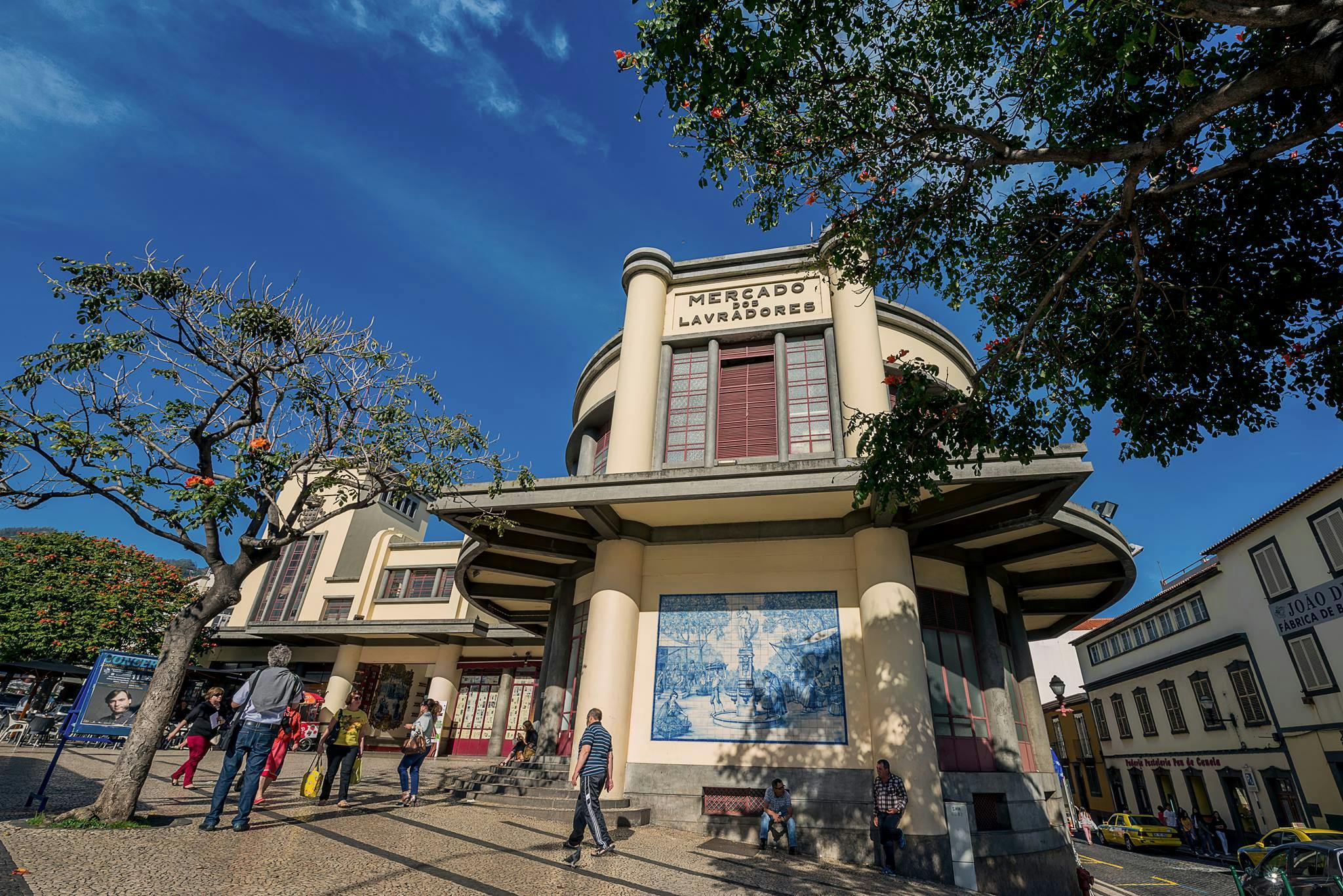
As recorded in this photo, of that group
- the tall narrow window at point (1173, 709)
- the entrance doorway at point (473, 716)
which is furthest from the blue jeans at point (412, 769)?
the tall narrow window at point (1173, 709)

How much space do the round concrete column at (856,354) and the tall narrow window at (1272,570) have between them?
18612 millimetres

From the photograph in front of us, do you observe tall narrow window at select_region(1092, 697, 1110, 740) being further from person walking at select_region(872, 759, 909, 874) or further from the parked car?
person walking at select_region(872, 759, 909, 874)

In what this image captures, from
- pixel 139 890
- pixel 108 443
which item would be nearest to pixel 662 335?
pixel 108 443

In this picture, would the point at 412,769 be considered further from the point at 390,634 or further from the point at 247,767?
the point at 390,634

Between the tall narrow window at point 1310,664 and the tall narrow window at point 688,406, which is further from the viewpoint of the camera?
the tall narrow window at point 1310,664

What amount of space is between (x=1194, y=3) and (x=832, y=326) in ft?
28.4

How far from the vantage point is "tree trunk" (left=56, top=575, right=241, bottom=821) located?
6789mm

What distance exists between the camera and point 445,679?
2394 cm

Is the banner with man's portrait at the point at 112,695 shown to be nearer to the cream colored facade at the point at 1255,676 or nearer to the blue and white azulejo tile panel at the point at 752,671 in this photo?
the blue and white azulejo tile panel at the point at 752,671

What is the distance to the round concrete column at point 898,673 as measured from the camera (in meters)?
9.63

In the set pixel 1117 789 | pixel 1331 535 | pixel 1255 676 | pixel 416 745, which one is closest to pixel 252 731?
pixel 416 745

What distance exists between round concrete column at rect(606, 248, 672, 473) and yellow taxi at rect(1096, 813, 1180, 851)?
24.0 meters

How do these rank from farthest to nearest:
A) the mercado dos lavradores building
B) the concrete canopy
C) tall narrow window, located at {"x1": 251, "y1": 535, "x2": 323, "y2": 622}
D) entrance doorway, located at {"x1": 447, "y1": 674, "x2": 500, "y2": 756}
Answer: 1. tall narrow window, located at {"x1": 251, "y1": 535, "x2": 323, "y2": 622}
2. entrance doorway, located at {"x1": 447, "y1": 674, "x2": 500, "y2": 756}
3. the concrete canopy
4. the mercado dos lavradores building

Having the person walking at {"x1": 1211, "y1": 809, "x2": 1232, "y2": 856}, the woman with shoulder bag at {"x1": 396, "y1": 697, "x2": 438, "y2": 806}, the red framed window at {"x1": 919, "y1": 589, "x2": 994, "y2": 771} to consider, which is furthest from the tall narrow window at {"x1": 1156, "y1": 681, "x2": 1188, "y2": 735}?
the woman with shoulder bag at {"x1": 396, "y1": 697, "x2": 438, "y2": 806}
